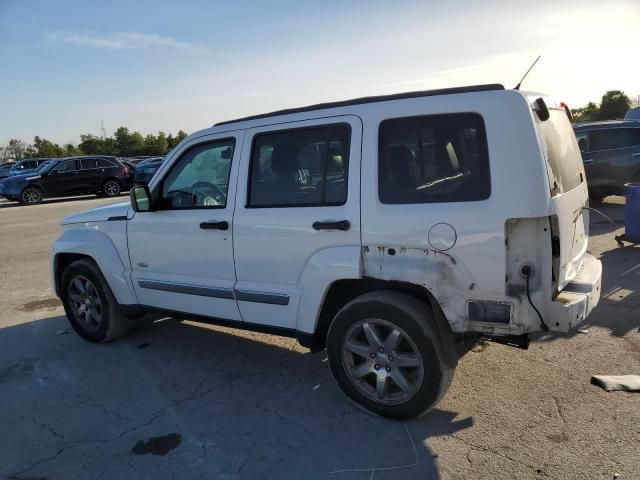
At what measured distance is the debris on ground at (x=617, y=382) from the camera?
3.59 meters

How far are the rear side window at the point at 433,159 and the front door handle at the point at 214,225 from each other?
4.15 ft

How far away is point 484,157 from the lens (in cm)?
297

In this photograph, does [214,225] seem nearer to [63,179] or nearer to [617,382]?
[617,382]

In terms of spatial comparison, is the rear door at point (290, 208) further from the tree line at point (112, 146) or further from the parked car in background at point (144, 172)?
the tree line at point (112, 146)

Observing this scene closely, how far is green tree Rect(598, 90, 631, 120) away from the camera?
1519 inches

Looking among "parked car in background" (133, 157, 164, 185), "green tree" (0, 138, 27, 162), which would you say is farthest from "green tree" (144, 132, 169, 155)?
"parked car in background" (133, 157, 164, 185)

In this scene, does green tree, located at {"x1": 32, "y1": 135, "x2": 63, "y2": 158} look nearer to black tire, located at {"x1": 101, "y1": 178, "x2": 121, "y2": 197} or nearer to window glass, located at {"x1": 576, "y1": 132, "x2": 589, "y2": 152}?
black tire, located at {"x1": 101, "y1": 178, "x2": 121, "y2": 197}

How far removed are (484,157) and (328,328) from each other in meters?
1.56

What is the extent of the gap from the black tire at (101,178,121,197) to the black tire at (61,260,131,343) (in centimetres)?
1805

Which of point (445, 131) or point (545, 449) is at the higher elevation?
point (445, 131)

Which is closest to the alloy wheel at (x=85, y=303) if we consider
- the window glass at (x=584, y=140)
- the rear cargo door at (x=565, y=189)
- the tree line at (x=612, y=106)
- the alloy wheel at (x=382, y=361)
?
the alloy wheel at (x=382, y=361)

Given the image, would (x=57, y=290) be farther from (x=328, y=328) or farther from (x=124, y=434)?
(x=328, y=328)

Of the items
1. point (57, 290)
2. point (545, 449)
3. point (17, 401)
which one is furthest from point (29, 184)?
point (545, 449)

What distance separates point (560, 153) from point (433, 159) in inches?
33.1
